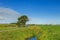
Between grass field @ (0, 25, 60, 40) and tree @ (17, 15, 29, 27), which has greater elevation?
tree @ (17, 15, 29, 27)

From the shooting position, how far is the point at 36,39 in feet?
141

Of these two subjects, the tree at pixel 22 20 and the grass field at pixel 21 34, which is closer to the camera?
the grass field at pixel 21 34

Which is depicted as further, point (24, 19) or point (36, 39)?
point (24, 19)

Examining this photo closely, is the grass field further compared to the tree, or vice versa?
the tree

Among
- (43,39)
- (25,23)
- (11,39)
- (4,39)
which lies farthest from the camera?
(25,23)

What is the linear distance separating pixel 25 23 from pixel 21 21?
Answer: 12.0ft

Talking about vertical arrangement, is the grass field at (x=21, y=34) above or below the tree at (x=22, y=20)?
below

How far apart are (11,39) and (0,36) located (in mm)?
2824

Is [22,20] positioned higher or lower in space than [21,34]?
higher

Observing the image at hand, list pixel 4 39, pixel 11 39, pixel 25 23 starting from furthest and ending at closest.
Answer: pixel 25 23, pixel 11 39, pixel 4 39

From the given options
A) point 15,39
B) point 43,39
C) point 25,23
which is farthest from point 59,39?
point 25,23

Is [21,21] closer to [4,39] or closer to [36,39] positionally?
→ [36,39]

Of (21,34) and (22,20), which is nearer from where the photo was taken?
(21,34)

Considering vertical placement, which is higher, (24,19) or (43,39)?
(24,19)
